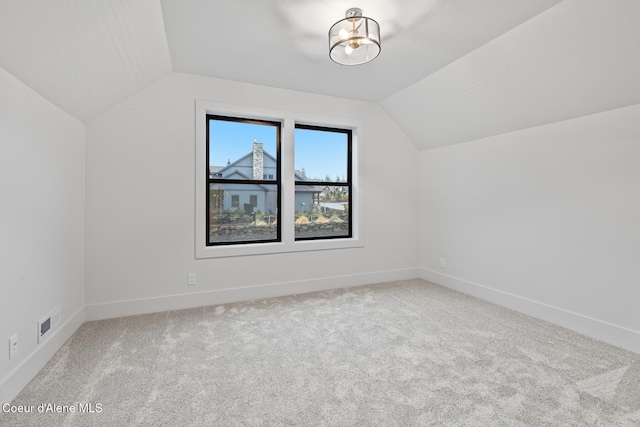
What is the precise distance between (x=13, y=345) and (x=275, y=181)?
8.63 feet

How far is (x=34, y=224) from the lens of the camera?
1.98 meters

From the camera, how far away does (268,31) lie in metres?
2.41

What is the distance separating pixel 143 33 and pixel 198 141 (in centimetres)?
112

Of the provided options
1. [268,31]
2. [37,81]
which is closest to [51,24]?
[37,81]

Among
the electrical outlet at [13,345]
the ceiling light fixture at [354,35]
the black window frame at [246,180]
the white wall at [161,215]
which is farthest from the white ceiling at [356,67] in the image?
the electrical outlet at [13,345]

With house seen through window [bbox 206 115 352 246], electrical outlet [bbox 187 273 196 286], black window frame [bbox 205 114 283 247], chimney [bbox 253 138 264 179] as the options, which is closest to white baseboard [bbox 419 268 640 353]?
house seen through window [bbox 206 115 352 246]

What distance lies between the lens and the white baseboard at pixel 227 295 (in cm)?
289

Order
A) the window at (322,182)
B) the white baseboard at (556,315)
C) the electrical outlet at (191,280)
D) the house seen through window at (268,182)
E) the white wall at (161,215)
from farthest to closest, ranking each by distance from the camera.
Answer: the window at (322,182), the house seen through window at (268,182), the electrical outlet at (191,280), the white wall at (161,215), the white baseboard at (556,315)

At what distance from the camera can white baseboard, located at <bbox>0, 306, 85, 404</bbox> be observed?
1663 mm

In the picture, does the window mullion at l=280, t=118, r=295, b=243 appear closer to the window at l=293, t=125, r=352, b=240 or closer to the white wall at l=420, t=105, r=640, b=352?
the window at l=293, t=125, r=352, b=240

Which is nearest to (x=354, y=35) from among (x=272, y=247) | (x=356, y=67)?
(x=356, y=67)

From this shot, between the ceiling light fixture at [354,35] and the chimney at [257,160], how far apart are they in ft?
5.34

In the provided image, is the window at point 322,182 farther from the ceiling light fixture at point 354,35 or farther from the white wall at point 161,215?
the ceiling light fixture at point 354,35

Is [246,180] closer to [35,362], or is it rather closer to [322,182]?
[322,182]
